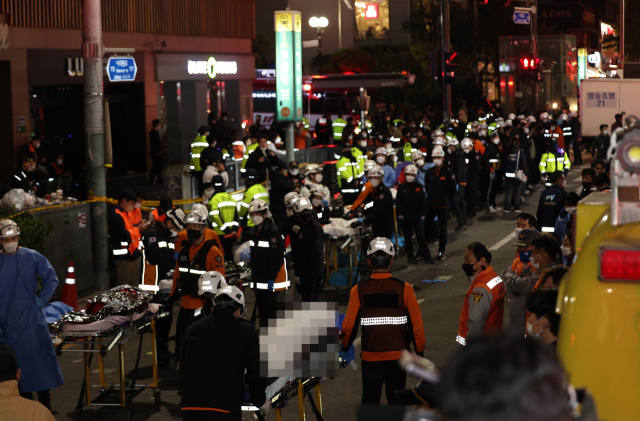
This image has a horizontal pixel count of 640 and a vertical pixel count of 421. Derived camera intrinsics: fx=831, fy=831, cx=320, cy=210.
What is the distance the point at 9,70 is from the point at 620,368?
63.4 ft

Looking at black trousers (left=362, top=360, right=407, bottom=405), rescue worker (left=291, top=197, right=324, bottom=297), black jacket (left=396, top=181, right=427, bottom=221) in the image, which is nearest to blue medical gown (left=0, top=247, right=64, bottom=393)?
black trousers (left=362, top=360, right=407, bottom=405)

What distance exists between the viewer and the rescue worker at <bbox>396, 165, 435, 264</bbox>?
1532 centimetres

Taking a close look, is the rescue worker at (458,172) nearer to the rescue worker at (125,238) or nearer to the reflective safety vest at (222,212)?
the reflective safety vest at (222,212)

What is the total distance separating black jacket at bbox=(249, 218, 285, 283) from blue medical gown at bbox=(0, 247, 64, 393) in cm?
298

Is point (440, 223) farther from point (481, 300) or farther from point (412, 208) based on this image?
point (481, 300)

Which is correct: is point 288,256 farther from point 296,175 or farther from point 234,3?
point 234,3

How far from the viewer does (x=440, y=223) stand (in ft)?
51.3

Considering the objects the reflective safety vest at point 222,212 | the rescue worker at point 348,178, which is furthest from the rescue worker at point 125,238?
the rescue worker at point 348,178

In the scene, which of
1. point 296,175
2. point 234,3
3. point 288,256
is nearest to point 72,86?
point 234,3

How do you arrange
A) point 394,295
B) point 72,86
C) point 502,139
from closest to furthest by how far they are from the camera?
1. point 394,295
2. point 502,139
3. point 72,86

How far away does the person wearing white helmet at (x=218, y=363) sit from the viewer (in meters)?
5.66

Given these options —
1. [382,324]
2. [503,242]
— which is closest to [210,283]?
[382,324]

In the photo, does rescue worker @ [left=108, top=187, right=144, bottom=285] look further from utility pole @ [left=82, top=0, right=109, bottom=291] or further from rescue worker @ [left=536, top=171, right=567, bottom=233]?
rescue worker @ [left=536, top=171, right=567, bottom=233]

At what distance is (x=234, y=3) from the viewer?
3056 cm
